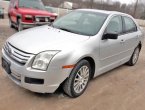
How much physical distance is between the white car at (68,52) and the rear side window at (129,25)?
0.14 metres

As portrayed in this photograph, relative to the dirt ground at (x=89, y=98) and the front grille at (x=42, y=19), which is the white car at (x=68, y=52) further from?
the front grille at (x=42, y=19)

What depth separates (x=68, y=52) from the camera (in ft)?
11.5

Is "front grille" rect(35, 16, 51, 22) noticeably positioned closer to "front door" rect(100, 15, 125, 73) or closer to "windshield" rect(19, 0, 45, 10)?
"windshield" rect(19, 0, 45, 10)

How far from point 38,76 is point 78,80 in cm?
88

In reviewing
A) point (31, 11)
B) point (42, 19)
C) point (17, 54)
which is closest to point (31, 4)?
point (31, 11)

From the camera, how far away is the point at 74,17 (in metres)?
4.93

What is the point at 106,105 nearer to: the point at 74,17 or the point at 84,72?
the point at 84,72

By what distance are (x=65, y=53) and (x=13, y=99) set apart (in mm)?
1240

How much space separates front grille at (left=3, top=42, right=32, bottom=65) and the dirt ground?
71 cm

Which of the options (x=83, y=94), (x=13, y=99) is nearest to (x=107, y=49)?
(x=83, y=94)

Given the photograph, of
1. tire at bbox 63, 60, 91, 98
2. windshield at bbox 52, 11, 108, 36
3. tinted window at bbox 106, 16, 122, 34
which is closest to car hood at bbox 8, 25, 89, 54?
windshield at bbox 52, 11, 108, 36

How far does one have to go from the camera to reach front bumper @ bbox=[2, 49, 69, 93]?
3350 mm

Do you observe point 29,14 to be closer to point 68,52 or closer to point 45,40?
point 45,40

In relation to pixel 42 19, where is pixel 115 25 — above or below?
above
